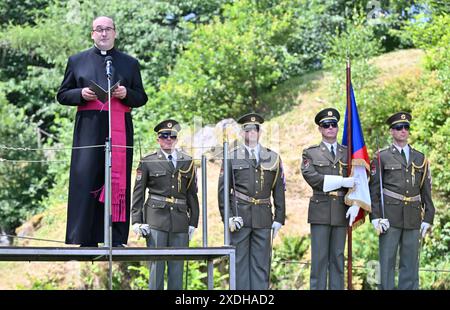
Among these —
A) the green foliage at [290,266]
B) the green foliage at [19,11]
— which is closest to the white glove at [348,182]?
the green foliage at [290,266]

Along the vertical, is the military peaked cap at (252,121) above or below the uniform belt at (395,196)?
above

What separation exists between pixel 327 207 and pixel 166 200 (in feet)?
4.96

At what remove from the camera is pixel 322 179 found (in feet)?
36.0

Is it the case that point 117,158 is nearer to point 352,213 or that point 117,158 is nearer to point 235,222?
point 235,222

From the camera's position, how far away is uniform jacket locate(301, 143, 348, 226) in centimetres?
1095

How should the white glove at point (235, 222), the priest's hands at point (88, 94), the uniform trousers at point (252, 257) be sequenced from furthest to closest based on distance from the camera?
1. the uniform trousers at point (252, 257)
2. the white glove at point (235, 222)
3. the priest's hands at point (88, 94)

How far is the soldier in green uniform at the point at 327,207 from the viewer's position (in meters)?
Answer: 10.9

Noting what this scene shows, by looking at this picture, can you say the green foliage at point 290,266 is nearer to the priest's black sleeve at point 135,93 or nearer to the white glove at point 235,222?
the white glove at point 235,222

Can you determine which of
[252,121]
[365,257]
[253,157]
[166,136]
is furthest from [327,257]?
[365,257]

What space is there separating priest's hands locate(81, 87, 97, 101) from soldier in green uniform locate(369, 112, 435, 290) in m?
2.87

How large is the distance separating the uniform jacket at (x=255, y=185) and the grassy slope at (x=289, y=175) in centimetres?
222

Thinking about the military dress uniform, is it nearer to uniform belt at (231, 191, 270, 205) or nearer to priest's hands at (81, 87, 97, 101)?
uniform belt at (231, 191, 270, 205)

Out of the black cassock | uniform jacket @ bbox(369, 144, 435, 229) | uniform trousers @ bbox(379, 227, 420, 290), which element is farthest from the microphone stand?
uniform trousers @ bbox(379, 227, 420, 290)

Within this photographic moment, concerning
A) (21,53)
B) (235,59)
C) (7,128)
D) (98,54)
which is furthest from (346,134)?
(21,53)
